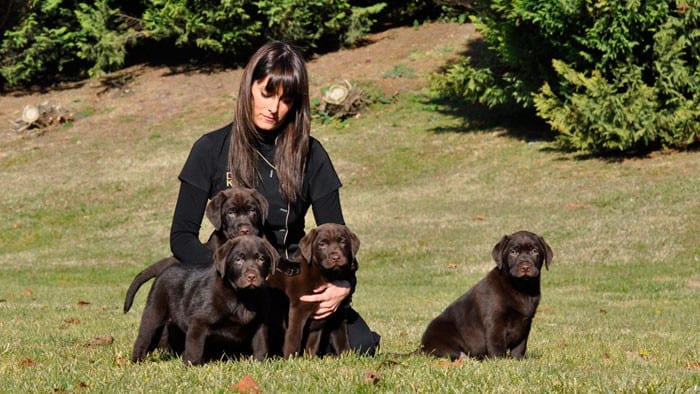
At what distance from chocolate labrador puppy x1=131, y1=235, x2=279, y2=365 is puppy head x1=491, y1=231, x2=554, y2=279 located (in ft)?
7.09

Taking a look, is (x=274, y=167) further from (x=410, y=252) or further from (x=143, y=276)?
(x=410, y=252)

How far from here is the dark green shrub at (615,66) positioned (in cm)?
2703

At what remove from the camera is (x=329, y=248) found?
7.34 metres

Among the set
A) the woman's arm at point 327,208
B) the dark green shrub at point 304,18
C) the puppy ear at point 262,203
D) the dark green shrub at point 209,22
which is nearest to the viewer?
the puppy ear at point 262,203

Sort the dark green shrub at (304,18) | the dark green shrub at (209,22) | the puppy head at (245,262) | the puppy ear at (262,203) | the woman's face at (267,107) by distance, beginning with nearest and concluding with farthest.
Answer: the puppy head at (245,262) < the woman's face at (267,107) < the puppy ear at (262,203) < the dark green shrub at (304,18) < the dark green shrub at (209,22)

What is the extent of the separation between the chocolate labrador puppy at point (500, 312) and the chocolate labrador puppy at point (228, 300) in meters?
1.91

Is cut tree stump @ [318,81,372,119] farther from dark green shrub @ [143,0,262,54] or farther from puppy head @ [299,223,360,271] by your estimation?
puppy head @ [299,223,360,271]

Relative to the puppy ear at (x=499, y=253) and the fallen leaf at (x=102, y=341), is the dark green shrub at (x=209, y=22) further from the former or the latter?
the puppy ear at (x=499, y=253)

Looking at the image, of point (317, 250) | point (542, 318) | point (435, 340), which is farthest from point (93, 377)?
point (542, 318)

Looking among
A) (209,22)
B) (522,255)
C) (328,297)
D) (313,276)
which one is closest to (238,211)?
(313,276)

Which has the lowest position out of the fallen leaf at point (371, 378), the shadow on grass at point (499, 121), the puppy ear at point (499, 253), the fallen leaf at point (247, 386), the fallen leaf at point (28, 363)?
the shadow on grass at point (499, 121)

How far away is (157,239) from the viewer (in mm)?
25672

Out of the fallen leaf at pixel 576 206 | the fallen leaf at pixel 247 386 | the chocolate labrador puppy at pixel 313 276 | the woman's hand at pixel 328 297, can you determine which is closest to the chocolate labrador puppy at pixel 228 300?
the chocolate labrador puppy at pixel 313 276

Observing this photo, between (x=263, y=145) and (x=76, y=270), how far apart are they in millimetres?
15536
